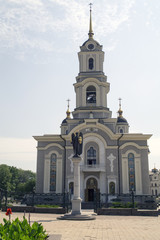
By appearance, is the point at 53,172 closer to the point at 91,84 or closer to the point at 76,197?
→ the point at 91,84

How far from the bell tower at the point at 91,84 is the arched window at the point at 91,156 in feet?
14.5

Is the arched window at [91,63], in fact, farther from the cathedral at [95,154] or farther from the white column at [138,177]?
the white column at [138,177]

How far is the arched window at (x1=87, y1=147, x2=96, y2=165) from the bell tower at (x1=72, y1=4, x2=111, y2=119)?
4419mm

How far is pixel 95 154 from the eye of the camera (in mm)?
33344

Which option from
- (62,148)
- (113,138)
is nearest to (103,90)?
(113,138)

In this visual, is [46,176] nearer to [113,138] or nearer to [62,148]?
[62,148]

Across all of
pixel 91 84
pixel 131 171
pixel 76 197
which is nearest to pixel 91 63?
pixel 91 84

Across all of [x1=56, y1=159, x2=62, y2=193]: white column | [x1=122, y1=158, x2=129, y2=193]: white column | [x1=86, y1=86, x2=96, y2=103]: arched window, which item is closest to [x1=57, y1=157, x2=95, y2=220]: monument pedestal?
[x1=56, y1=159, x2=62, y2=193]: white column

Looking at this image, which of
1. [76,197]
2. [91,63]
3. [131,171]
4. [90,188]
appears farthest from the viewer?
[91,63]

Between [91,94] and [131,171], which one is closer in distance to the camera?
[131,171]

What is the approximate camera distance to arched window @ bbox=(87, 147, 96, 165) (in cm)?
3319

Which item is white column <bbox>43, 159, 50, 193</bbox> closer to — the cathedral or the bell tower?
the cathedral

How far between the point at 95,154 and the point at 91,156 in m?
0.57

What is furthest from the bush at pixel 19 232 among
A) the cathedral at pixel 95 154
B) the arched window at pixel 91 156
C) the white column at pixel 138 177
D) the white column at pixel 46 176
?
the white column at pixel 138 177
